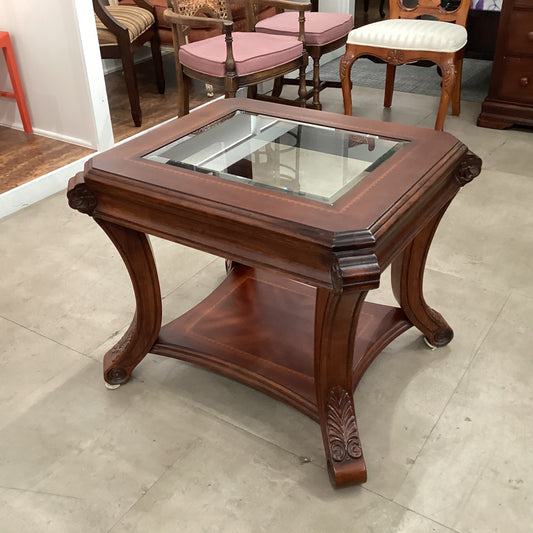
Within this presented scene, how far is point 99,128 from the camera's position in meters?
3.22

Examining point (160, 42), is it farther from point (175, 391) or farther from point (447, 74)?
point (175, 391)

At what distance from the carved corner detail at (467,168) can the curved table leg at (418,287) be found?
104mm

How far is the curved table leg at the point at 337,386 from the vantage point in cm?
142

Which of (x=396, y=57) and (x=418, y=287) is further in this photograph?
(x=396, y=57)

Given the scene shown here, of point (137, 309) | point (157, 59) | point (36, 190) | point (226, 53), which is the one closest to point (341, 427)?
point (137, 309)

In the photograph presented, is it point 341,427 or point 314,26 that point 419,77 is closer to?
point 314,26

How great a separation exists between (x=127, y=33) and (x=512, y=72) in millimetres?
2065

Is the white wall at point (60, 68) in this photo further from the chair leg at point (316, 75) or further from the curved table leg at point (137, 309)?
the curved table leg at point (137, 309)

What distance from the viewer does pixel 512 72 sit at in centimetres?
341

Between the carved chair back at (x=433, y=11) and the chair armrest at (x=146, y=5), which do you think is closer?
the carved chair back at (x=433, y=11)

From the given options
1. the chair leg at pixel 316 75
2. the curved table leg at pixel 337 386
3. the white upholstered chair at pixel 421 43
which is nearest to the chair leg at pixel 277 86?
the chair leg at pixel 316 75

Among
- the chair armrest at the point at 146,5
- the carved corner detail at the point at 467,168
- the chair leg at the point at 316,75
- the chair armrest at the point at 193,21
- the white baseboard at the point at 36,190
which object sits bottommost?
the white baseboard at the point at 36,190

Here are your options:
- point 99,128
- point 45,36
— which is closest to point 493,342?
point 99,128

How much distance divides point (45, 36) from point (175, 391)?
2119mm
